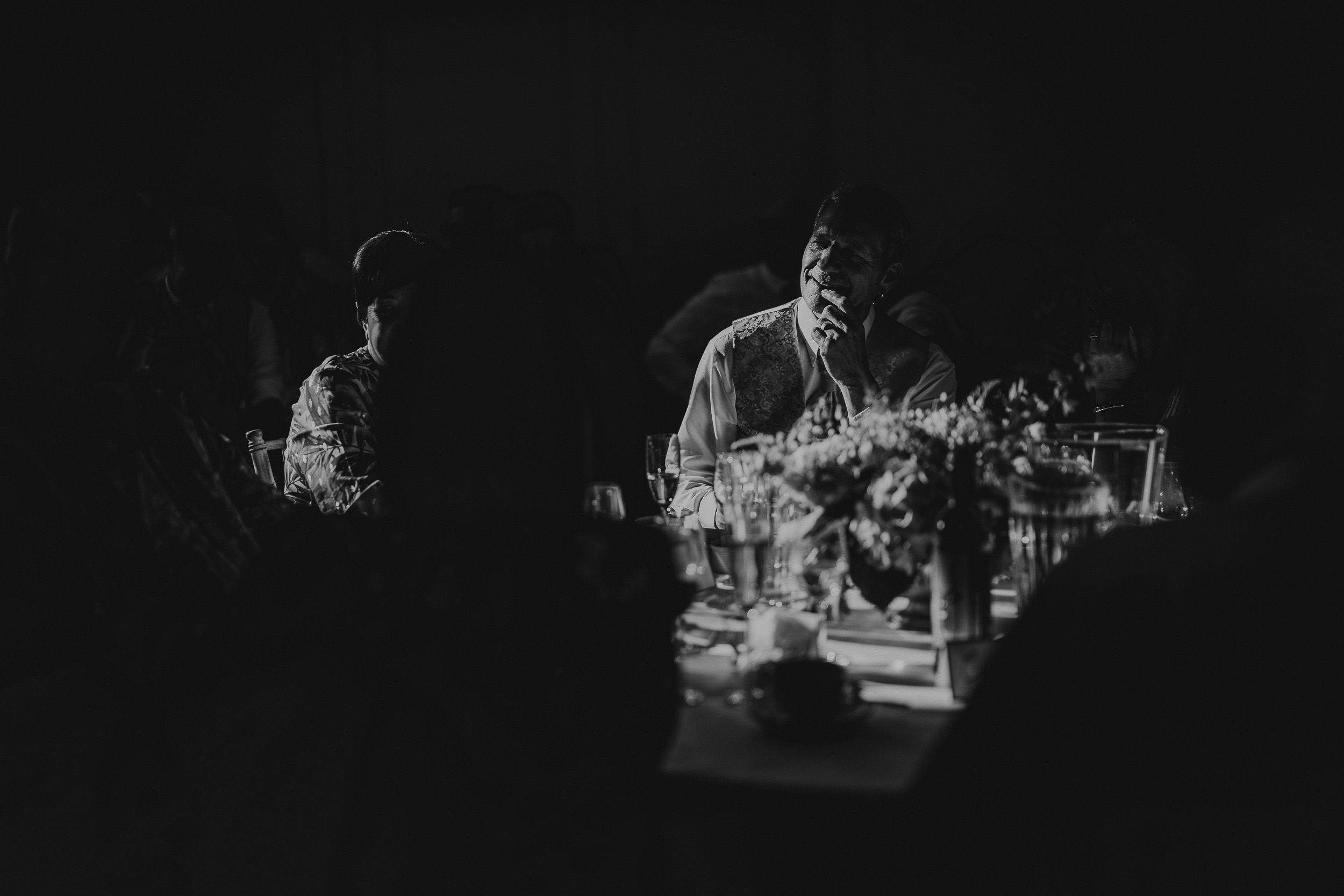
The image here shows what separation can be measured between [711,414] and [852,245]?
1.93ft

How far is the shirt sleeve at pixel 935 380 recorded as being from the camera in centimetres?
287

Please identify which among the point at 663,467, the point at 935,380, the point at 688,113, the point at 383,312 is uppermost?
the point at 688,113

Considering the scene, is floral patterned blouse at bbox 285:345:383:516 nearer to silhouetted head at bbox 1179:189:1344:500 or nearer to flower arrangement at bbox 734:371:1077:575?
flower arrangement at bbox 734:371:1077:575

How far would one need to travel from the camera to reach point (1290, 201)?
1.21 metres

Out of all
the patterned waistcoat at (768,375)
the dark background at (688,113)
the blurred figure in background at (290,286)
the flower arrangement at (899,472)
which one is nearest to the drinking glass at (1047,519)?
the flower arrangement at (899,472)

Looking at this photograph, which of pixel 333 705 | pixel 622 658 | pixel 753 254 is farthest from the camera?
pixel 753 254

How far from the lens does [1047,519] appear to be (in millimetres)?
1422

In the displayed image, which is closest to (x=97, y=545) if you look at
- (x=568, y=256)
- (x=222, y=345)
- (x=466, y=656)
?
(x=466, y=656)

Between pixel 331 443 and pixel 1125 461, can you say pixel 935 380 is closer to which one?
pixel 1125 461

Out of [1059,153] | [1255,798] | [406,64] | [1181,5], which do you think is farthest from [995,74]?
[1255,798]

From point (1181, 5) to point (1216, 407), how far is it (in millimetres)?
4654

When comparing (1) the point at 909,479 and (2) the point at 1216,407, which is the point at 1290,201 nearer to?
(2) the point at 1216,407

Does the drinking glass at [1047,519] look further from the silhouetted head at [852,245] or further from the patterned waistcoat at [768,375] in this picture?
the patterned waistcoat at [768,375]

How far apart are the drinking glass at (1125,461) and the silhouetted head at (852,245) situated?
1140 millimetres
